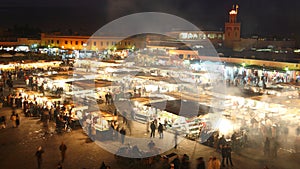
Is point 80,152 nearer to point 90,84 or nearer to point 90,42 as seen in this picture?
point 90,84

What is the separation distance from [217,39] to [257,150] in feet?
110

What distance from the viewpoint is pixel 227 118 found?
1210 cm

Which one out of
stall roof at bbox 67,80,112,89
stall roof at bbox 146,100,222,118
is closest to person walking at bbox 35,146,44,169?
stall roof at bbox 146,100,222,118

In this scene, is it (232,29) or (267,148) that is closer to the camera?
(267,148)

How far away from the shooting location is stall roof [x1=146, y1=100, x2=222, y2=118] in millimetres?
10250

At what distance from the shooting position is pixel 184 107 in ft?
34.9

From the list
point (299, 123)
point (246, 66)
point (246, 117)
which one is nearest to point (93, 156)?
point (246, 117)

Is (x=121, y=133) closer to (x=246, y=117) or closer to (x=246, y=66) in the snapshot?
(x=246, y=117)

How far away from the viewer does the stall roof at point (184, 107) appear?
33.6 ft

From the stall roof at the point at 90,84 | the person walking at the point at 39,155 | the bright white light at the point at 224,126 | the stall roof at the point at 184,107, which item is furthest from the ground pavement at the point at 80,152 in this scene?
the stall roof at the point at 90,84

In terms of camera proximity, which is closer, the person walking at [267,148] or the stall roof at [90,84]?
the person walking at [267,148]

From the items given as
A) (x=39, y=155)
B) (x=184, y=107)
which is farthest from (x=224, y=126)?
(x=39, y=155)

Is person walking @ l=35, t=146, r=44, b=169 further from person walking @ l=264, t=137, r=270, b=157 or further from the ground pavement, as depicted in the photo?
person walking @ l=264, t=137, r=270, b=157

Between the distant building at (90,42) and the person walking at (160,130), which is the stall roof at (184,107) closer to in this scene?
the person walking at (160,130)
